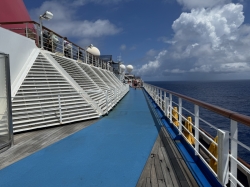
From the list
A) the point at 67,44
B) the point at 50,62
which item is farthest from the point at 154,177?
the point at 67,44

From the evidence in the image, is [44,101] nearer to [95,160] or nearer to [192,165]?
[95,160]

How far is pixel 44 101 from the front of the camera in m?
6.02

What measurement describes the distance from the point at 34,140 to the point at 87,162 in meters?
1.82

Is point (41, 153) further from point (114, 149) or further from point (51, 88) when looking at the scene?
point (51, 88)

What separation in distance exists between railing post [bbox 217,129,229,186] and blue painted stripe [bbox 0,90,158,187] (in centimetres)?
105

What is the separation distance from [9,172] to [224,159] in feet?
9.38

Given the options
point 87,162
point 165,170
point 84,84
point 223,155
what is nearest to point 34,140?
point 87,162

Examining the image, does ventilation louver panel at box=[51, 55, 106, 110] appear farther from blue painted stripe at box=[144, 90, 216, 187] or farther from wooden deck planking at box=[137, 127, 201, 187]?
wooden deck planking at box=[137, 127, 201, 187]

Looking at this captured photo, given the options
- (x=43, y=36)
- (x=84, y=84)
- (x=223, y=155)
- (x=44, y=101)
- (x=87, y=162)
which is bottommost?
(x=87, y=162)

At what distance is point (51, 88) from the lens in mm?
6590

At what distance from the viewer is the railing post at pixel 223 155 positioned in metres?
1.95

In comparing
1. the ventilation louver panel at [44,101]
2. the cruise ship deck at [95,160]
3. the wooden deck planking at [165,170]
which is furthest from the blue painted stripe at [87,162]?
the ventilation louver panel at [44,101]

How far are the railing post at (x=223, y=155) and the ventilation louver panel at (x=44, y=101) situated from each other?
14.8 ft

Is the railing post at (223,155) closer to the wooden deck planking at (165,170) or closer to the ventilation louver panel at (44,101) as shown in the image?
the wooden deck planking at (165,170)
